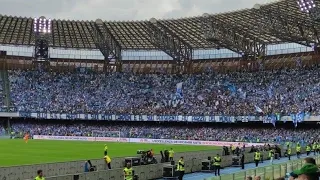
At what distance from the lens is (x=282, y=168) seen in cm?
2455


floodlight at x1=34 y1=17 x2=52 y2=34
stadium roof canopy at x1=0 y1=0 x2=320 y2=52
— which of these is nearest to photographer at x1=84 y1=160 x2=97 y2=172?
stadium roof canopy at x1=0 y1=0 x2=320 y2=52

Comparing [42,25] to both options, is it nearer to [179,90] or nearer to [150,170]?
[179,90]

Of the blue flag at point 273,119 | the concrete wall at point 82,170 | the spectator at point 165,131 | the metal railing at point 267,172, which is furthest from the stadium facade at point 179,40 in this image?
the metal railing at point 267,172

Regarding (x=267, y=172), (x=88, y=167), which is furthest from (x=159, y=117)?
(x=267, y=172)

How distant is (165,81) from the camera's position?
90.8 m

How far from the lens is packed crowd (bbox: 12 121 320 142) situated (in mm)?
67562

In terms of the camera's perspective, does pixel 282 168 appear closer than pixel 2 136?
Yes

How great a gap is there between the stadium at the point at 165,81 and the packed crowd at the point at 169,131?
0.17 meters

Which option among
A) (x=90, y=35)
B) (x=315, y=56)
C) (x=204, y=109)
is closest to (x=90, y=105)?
(x=90, y=35)

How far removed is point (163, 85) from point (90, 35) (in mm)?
16738

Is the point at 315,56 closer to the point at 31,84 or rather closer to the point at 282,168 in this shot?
the point at 31,84

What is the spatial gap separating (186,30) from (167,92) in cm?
1514

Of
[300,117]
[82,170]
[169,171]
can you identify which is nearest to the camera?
[82,170]

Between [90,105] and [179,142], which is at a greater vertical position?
[90,105]
